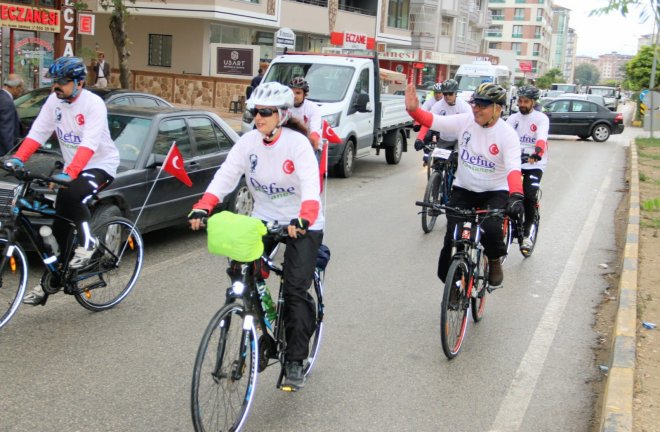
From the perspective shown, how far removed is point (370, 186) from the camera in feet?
46.9

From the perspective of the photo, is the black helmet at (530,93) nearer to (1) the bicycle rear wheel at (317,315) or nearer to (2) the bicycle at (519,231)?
(2) the bicycle at (519,231)

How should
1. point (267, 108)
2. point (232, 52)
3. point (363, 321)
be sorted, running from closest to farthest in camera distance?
point (267, 108)
point (363, 321)
point (232, 52)

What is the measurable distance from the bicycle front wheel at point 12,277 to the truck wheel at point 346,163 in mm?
9955

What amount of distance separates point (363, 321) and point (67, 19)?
54.8ft

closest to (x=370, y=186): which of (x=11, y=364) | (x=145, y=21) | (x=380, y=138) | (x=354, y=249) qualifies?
(x=380, y=138)

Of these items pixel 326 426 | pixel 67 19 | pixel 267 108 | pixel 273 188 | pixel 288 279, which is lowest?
pixel 326 426

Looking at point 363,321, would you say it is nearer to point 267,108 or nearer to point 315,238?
point 315,238

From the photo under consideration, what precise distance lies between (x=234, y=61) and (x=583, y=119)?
530 inches

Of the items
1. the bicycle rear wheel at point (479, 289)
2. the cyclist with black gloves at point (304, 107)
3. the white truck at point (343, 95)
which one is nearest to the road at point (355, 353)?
the bicycle rear wheel at point (479, 289)

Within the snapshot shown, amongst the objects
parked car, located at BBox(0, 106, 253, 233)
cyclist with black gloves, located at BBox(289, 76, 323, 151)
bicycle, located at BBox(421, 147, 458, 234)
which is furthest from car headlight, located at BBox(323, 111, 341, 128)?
parked car, located at BBox(0, 106, 253, 233)

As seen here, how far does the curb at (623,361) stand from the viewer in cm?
441

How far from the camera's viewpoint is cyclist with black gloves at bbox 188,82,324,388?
14.0ft

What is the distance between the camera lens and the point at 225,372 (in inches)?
153

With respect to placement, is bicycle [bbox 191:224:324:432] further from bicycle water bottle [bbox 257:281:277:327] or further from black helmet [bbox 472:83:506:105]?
black helmet [bbox 472:83:506:105]
